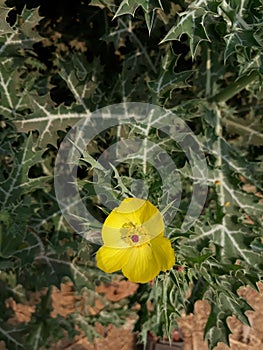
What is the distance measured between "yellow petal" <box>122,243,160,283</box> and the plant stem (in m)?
0.67

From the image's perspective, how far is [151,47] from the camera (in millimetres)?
2244

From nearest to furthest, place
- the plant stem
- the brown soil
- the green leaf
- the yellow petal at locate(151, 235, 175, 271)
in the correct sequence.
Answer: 1. the yellow petal at locate(151, 235, 175, 271)
2. the green leaf
3. the plant stem
4. the brown soil

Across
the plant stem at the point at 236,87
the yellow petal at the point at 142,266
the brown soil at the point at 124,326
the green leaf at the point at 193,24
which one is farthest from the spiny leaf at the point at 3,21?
the brown soil at the point at 124,326

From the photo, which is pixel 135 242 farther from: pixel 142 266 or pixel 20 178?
pixel 20 178

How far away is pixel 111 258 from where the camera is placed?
1411mm

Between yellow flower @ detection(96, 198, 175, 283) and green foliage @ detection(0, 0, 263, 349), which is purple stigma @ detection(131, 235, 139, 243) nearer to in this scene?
yellow flower @ detection(96, 198, 175, 283)

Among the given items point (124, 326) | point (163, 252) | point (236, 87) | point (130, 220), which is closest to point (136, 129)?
point (236, 87)

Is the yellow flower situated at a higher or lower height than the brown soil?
higher

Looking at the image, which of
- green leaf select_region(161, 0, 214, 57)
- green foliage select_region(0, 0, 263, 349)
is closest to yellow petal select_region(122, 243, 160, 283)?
green foliage select_region(0, 0, 263, 349)

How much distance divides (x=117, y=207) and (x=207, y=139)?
712mm

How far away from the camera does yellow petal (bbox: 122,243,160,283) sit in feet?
4.48

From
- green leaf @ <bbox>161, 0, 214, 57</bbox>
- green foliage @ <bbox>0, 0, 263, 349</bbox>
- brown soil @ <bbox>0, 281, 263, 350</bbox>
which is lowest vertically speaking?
brown soil @ <bbox>0, 281, 263, 350</bbox>

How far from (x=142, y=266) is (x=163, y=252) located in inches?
2.9

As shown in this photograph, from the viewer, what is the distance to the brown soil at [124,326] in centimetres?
265
